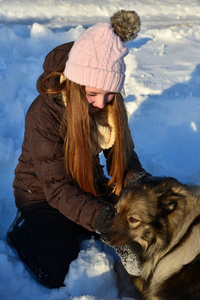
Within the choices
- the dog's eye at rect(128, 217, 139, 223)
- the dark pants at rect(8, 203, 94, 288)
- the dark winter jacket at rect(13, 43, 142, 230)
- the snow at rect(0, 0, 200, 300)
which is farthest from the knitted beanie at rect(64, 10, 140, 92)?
the snow at rect(0, 0, 200, 300)

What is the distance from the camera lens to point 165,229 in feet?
6.32

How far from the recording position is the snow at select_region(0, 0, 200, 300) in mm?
2305

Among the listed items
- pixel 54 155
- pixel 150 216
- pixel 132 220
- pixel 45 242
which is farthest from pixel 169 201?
pixel 45 242

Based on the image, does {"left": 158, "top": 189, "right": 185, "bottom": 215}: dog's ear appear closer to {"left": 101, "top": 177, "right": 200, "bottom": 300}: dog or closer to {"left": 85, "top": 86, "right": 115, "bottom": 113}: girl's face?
{"left": 101, "top": 177, "right": 200, "bottom": 300}: dog

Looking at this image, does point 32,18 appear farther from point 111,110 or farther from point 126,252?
point 126,252

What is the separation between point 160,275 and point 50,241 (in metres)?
0.82

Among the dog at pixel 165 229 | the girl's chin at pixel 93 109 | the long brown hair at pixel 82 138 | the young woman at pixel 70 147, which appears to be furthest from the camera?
the girl's chin at pixel 93 109

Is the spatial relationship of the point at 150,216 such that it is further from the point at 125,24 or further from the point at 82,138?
the point at 125,24

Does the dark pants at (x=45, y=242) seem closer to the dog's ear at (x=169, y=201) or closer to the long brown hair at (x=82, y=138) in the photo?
the long brown hair at (x=82, y=138)

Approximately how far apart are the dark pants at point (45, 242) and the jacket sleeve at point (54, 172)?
325 millimetres

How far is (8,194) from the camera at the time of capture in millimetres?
3137

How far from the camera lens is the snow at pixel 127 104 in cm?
230

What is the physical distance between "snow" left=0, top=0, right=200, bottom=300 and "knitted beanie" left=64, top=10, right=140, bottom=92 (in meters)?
1.20

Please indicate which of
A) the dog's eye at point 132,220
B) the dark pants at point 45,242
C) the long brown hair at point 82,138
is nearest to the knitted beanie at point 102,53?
the long brown hair at point 82,138
